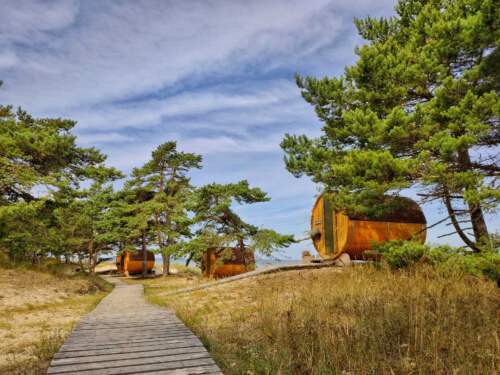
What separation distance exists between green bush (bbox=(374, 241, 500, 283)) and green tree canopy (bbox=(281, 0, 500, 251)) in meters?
0.77

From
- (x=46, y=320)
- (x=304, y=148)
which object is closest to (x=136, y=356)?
(x=46, y=320)

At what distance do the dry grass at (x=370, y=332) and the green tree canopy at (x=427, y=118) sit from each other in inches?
98.0

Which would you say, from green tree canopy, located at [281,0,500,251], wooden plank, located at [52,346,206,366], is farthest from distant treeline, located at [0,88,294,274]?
wooden plank, located at [52,346,206,366]

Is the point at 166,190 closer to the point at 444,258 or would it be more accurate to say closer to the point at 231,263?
the point at 231,263

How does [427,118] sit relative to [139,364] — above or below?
above

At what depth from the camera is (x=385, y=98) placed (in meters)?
10.8

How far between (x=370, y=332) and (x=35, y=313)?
10268mm

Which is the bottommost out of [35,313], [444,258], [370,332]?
[35,313]

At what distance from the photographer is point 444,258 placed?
8.68 meters

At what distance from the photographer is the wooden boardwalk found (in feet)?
13.5

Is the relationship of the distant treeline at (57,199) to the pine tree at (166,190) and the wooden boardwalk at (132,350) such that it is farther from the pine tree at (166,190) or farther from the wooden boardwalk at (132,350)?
the wooden boardwalk at (132,350)

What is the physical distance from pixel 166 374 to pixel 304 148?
947 centimetres

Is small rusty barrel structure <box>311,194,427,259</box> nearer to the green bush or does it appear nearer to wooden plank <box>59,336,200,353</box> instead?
the green bush

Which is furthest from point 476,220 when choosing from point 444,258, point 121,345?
point 121,345
